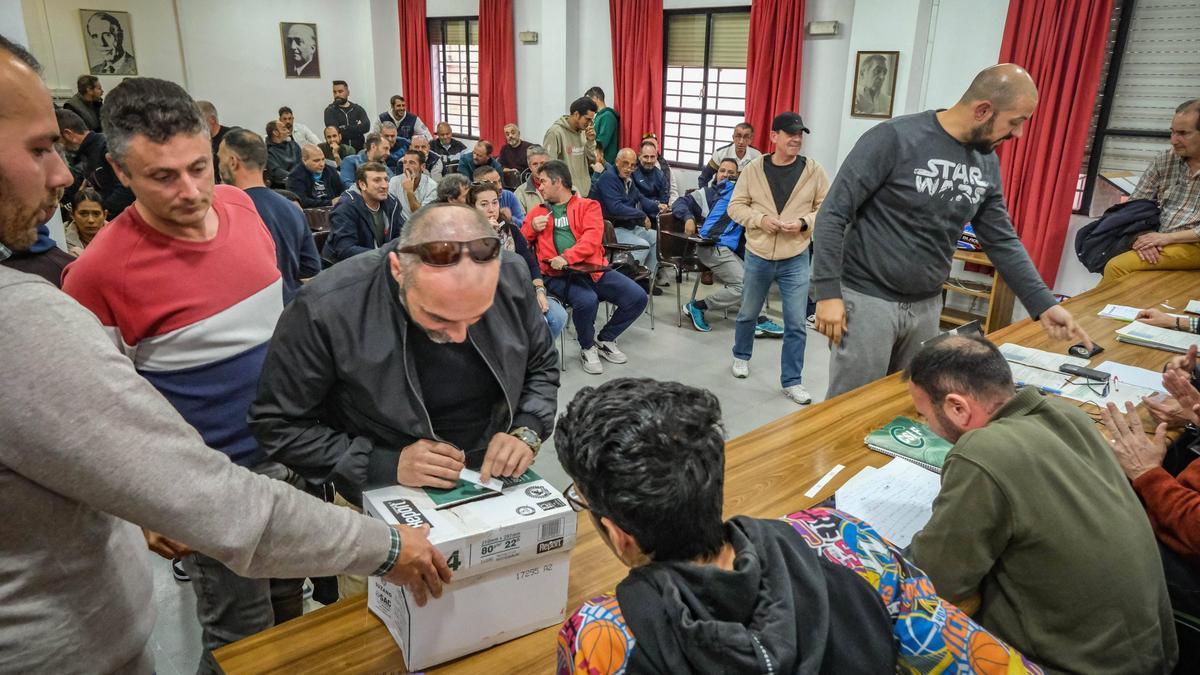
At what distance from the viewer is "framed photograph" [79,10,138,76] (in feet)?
30.8

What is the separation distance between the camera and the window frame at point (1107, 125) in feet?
17.5

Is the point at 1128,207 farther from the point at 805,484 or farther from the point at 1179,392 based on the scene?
the point at 805,484

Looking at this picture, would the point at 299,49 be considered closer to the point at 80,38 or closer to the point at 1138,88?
the point at 80,38

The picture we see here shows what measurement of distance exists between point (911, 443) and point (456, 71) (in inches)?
403

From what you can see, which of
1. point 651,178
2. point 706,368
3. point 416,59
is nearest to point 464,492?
point 706,368

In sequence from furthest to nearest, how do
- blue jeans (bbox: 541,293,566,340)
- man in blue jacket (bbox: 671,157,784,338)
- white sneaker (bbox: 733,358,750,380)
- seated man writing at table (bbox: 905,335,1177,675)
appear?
man in blue jacket (bbox: 671,157,784,338)
white sneaker (bbox: 733,358,750,380)
blue jeans (bbox: 541,293,566,340)
seated man writing at table (bbox: 905,335,1177,675)

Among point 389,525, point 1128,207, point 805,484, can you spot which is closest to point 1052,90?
point 1128,207

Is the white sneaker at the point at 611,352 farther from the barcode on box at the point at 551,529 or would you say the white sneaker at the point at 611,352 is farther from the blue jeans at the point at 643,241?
the barcode on box at the point at 551,529

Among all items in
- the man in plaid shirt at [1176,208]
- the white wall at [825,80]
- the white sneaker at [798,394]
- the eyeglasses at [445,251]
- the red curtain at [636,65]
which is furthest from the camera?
the red curtain at [636,65]

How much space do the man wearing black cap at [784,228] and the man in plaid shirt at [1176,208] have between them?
63.5 inches

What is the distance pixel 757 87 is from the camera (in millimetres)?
7133

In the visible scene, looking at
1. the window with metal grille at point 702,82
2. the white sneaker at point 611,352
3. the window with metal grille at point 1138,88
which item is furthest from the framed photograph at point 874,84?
the white sneaker at point 611,352

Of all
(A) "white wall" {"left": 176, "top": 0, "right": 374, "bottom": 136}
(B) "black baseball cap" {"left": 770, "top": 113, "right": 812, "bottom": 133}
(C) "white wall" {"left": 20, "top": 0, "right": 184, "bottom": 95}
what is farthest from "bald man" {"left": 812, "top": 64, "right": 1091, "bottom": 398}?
(A) "white wall" {"left": 176, "top": 0, "right": 374, "bottom": 136}

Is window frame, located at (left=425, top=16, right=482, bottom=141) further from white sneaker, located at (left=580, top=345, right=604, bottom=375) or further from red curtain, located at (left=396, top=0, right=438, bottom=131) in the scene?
white sneaker, located at (left=580, top=345, right=604, bottom=375)
